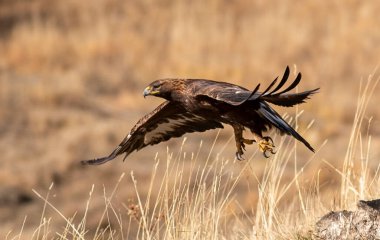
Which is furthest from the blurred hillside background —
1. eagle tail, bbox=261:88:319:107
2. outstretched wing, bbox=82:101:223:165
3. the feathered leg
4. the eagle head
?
eagle tail, bbox=261:88:319:107

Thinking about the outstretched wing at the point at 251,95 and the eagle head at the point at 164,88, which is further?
the eagle head at the point at 164,88

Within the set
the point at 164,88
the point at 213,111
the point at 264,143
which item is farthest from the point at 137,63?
the point at 264,143

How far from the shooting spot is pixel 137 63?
2112 centimetres

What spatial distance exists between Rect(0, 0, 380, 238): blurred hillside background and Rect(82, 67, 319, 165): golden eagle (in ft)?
35.8

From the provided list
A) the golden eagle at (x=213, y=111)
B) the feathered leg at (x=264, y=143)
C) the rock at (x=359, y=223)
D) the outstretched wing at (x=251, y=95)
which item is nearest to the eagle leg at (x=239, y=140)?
the golden eagle at (x=213, y=111)

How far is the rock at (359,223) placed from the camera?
205 inches

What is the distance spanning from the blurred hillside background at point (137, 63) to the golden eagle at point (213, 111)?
10904 millimetres

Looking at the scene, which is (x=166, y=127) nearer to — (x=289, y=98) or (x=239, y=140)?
(x=239, y=140)

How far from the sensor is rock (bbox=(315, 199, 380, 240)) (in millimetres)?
5199

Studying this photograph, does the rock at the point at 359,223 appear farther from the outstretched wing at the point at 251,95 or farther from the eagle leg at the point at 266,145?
the eagle leg at the point at 266,145

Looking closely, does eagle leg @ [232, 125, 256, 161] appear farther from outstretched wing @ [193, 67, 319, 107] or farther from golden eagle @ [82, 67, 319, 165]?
outstretched wing @ [193, 67, 319, 107]

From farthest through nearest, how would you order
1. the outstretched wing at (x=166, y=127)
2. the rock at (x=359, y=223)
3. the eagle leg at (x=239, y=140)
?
the outstretched wing at (x=166, y=127) → the eagle leg at (x=239, y=140) → the rock at (x=359, y=223)

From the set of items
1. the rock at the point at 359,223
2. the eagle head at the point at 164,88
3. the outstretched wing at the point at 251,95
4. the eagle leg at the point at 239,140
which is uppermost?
the outstretched wing at the point at 251,95

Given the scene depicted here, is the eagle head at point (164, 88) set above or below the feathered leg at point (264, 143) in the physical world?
above
